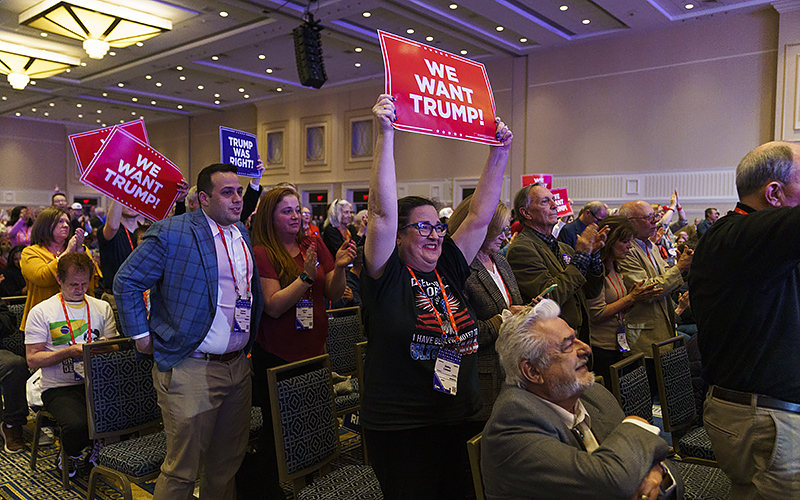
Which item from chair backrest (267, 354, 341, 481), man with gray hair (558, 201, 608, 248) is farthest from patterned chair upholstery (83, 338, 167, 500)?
man with gray hair (558, 201, 608, 248)

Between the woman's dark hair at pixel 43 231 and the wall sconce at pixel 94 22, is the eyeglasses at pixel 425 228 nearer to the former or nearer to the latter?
the woman's dark hair at pixel 43 231

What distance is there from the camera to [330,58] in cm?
1206

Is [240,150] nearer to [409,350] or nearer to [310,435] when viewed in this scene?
[310,435]

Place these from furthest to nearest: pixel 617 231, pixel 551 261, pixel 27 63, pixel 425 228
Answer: pixel 27 63
pixel 617 231
pixel 551 261
pixel 425 228

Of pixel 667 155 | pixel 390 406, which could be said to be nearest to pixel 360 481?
pixel 390 406

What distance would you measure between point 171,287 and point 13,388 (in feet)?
7.05

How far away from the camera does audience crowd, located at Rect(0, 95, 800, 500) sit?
4.93 feet

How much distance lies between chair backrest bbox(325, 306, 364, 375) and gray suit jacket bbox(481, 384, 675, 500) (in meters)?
2.07

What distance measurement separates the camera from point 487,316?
234 cm

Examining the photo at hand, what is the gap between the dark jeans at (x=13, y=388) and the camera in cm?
354

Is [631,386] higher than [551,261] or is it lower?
lower

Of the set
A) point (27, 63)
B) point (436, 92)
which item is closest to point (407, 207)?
point (436, 92)

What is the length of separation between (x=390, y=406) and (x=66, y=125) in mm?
21769

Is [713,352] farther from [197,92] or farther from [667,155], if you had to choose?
[197,92]
